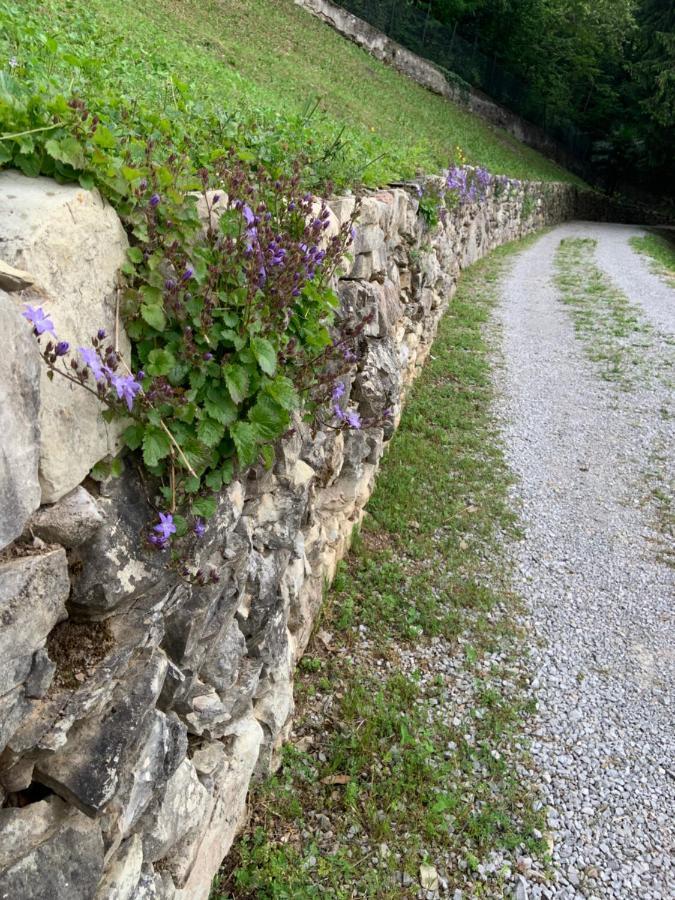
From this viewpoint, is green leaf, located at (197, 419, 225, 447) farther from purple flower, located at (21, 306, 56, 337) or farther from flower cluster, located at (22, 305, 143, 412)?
purple flower, located at (21, 306, 56, 337)

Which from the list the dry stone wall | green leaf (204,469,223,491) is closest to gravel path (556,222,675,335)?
the dry stone wall

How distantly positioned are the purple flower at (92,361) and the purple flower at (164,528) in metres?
0.52

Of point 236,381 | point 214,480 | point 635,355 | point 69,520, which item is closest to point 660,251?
point 635,355

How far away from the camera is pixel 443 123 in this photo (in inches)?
836

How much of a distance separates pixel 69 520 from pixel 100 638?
44cm

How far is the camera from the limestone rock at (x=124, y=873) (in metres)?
2.06

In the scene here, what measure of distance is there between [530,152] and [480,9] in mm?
7403

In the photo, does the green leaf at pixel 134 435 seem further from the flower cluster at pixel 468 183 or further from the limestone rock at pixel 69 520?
the flower cluster at pixel 468 183

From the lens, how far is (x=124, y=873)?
83.9 inches

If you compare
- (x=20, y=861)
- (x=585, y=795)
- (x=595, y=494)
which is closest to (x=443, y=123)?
(x=595, y=494)

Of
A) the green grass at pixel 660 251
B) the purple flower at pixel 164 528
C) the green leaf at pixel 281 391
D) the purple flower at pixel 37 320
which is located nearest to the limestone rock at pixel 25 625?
the purple flower at pixel 164 528

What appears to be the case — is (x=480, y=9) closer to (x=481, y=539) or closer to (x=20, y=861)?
(x=481, y=539)

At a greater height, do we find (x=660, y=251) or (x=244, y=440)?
(x=244, y=440)

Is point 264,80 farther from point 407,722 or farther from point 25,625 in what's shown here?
point 25,625
